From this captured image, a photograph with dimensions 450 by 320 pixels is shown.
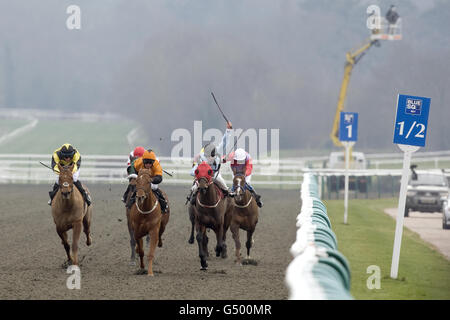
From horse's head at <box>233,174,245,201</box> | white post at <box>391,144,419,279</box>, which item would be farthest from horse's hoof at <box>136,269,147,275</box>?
white post at <box>391,144,419,279</box>

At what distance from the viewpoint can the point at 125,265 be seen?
43.5 ft

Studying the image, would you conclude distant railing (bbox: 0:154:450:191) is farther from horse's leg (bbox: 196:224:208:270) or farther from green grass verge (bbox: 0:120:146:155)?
green grass verge (bbox: 0:120:146:155)

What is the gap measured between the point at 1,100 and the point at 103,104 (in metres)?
13.4

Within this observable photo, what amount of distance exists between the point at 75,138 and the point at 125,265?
70602mm

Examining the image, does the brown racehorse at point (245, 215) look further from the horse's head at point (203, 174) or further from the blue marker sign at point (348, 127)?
the blue marker sign at point (348, 127)

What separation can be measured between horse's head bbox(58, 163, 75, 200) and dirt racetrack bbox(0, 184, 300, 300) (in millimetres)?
1066

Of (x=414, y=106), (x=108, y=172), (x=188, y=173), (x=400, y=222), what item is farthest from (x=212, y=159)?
(x=188, y=173)

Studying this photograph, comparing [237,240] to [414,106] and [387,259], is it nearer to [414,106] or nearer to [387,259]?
[387,259]

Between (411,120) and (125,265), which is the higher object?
(411,120)

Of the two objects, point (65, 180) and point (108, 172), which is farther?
point (108, 172)

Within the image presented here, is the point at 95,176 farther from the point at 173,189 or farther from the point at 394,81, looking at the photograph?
the point at 394,81

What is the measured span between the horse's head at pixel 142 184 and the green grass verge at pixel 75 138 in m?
58.0

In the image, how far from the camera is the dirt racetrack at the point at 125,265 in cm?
1034

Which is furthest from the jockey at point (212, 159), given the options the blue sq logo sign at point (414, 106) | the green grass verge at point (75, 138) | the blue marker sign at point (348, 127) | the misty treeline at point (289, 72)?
the green grass verge at point (75, 138)
